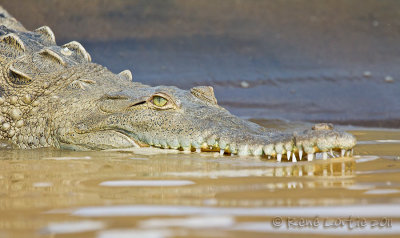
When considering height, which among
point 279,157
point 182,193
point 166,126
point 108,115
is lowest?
point 182,193

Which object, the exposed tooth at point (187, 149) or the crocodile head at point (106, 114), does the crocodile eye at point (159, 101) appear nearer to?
the crocodile head at point (106, 114)

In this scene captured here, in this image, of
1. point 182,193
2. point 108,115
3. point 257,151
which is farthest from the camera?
point 108,115

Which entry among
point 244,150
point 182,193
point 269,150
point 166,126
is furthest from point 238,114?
point 182,193

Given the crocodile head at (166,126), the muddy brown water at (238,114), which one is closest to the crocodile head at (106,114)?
the crocodile head at (166,126)

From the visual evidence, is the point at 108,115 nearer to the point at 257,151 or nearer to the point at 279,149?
the point at 257,151

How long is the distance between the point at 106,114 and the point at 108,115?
31mm

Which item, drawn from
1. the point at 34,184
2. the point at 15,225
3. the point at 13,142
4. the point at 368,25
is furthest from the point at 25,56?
the point at 368,25

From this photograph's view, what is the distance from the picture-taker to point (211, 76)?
9.69 metres

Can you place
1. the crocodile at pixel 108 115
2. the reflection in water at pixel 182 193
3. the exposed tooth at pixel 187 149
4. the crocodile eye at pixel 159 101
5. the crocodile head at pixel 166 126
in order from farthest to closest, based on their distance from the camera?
the crocodile eye at pixel 159 101 < the exposed tooth at pixel 187 149 < the crocodile at pixel 108 115 < the crocodile head at pixel 166 126 < the reflection in water at pixel 182 193

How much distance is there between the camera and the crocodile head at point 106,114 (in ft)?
12.2

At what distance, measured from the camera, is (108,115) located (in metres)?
4.50

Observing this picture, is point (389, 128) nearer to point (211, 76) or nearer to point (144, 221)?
point (211, 76)

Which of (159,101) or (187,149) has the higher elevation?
(159,101)

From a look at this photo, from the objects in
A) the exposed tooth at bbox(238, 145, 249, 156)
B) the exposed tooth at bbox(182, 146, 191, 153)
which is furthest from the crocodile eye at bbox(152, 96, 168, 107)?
the exposed tooth at bbox(238, 145, 249, 156)
